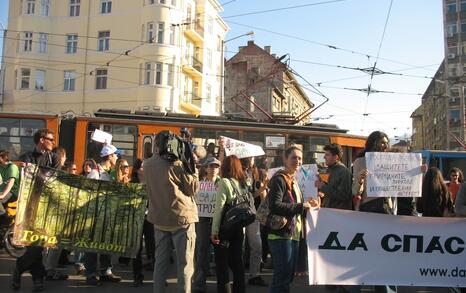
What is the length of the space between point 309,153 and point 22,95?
26487 mm

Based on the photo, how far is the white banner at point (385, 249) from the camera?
5832 mm

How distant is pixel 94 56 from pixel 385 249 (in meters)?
33.9

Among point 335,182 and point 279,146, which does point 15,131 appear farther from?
point 335,182

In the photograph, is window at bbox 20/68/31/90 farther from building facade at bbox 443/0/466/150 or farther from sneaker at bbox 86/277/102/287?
building facade at bbox 443/0/466/150

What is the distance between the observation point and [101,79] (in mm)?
36594

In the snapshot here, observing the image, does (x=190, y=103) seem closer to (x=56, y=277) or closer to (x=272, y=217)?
(x=56, y=277)

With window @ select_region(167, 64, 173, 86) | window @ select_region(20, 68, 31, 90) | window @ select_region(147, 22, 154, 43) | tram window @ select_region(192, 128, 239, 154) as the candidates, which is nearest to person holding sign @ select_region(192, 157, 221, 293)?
tram window @ select_region(192, 128, 239, 154)

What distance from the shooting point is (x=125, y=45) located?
36.3 meters

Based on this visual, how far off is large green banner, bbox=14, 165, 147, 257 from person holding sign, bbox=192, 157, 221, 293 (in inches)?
32.3

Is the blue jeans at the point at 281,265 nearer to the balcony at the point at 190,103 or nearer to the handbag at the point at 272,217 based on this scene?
the handbag at the point at 272,217

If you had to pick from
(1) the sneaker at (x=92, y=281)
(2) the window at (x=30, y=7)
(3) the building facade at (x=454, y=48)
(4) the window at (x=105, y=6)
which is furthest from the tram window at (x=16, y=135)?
(3) the building facade at (x=454, y=48)

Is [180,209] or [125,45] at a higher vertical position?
[125,45]

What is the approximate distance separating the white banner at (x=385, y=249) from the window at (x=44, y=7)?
36.4 meters

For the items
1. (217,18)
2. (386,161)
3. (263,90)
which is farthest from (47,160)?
(263,90)
